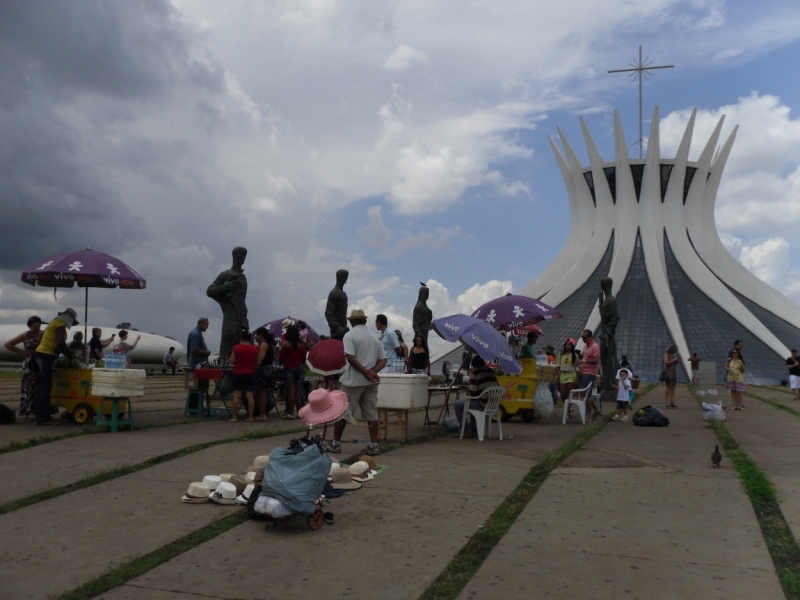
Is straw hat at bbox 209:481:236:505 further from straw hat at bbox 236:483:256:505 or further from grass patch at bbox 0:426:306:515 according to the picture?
grass patch at bbox 0:426:306:515

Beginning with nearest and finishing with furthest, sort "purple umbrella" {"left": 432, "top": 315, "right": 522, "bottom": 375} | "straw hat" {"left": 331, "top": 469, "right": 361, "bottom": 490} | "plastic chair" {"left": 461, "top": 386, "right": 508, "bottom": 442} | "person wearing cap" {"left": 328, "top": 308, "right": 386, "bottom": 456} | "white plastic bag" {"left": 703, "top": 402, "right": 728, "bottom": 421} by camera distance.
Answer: "straw hat" {"left": 331, "top": 469, "right": 361, "bottom": 490}
"person wearing cap" {"left": 328, "top": 308, "right": 386, "bottom": 456}
"purple umbrella" {"left": 432, "top": 315, "right": 522, "bottom": 375}
"plastic chair" {"left": 461, "top": 386, "right": 508, "bottom": 442}
"white plastic bag" {"left": 703, "top": 402, "right": 728, "bottom": 421}

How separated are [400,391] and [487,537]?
3870 mm

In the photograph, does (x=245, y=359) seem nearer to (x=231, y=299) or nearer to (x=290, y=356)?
(x=290, y=356)

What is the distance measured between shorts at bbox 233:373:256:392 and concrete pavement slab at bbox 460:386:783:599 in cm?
511

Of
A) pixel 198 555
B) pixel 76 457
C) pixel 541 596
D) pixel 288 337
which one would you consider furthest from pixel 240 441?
pixel 541 596

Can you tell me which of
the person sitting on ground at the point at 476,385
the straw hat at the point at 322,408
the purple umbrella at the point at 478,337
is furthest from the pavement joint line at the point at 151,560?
the person sitting on ground at the point at 476,385

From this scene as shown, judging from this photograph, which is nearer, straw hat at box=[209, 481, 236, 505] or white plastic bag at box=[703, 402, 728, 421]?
straw hat at box=[209, 481, 236, 505]

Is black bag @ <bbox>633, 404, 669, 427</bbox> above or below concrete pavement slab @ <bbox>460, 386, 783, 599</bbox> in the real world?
above

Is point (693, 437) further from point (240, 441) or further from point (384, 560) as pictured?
point (384, 560)

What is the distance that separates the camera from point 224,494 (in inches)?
195

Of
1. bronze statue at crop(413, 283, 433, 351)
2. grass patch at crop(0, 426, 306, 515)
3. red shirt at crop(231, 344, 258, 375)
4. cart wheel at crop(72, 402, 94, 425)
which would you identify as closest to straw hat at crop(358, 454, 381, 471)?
grass patch at crop(0, 426, 306, 515)

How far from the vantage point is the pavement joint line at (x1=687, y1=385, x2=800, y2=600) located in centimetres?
364

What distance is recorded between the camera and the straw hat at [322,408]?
18.2 ft

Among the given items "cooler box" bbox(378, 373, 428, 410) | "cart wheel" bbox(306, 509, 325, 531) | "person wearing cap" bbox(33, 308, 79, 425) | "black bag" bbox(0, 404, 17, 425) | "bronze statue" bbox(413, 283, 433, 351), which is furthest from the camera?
A: "bronze statue" bbox(413, 283, 433, 351)
